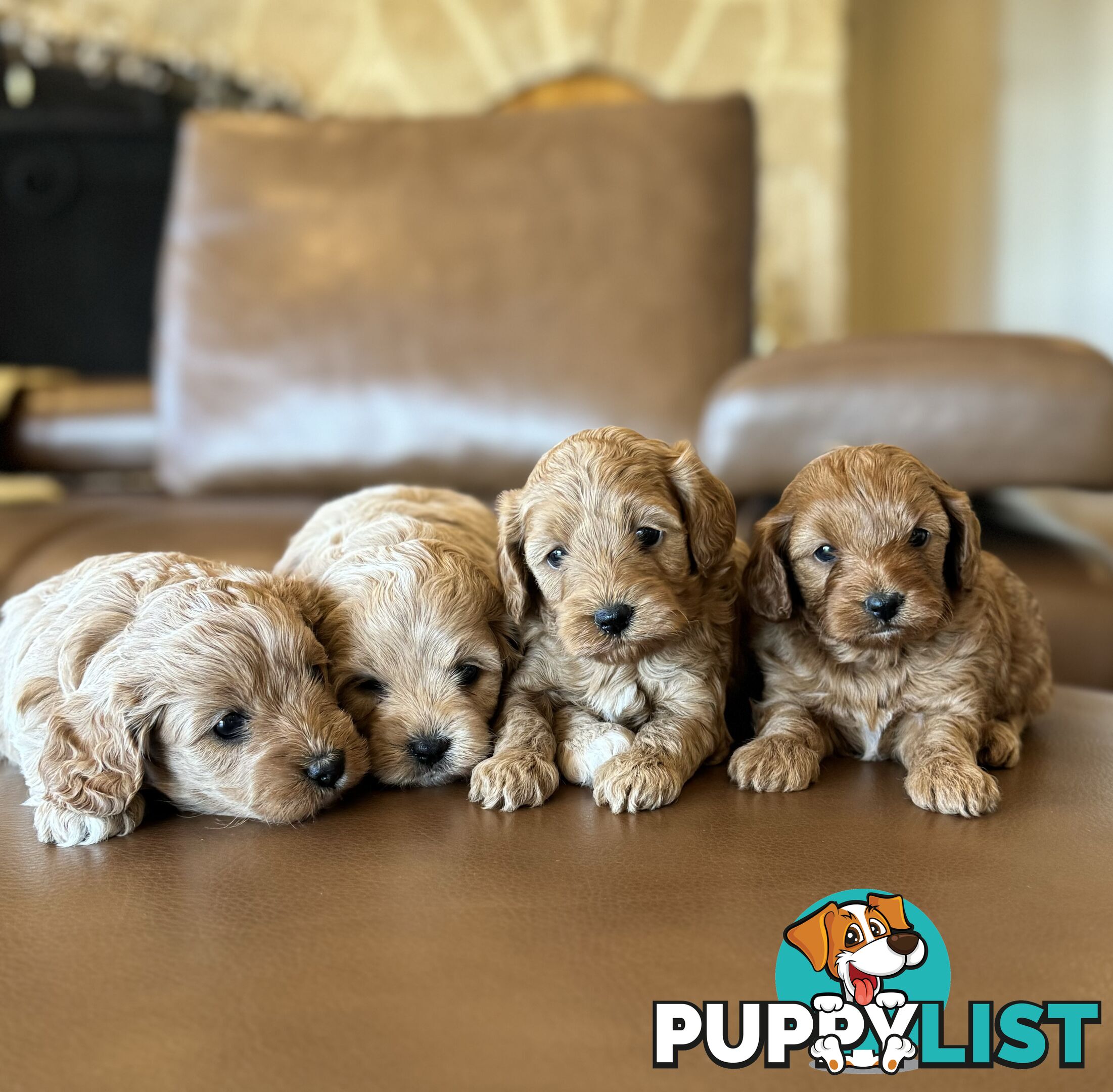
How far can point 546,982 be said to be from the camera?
97 cm

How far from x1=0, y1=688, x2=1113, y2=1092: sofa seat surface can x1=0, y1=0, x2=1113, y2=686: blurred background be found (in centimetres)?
91

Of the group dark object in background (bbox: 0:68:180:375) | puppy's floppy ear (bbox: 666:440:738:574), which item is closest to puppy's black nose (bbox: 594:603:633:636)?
puppy's floppy ear (bbox: 666:440:738:574)

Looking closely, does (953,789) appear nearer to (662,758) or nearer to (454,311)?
(662,758)

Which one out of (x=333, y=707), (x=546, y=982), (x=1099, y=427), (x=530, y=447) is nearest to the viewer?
(x=546, y=982)

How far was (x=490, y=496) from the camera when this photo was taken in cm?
295

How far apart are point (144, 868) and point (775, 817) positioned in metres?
0.72

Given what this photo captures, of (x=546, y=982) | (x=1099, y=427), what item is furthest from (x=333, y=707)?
(x=1099, y=427)

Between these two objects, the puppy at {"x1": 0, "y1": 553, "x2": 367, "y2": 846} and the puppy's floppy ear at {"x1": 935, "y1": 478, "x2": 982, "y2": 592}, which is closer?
the puppy at {"x1": 0, "y1": 553, "x2": 367, "y2": 846}

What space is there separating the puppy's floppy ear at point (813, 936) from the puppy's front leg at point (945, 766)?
298 mm

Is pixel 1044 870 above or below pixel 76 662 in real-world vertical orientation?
below

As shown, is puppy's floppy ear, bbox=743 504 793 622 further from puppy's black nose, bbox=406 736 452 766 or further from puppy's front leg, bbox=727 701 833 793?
puppy's black nose, bbox=406 736 452 766

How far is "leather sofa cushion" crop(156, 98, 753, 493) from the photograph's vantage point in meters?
2.86

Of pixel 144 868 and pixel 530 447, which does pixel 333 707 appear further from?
pixel 530 447

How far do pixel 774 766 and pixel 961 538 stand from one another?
1.24 ft
